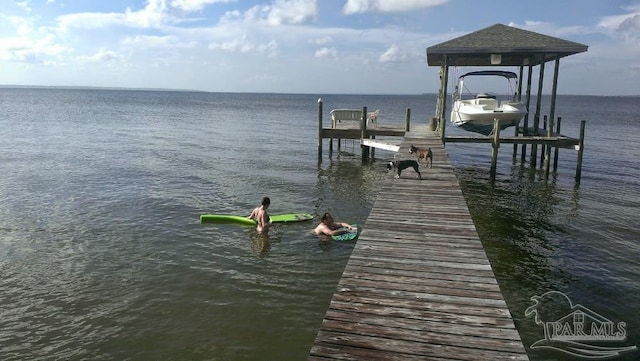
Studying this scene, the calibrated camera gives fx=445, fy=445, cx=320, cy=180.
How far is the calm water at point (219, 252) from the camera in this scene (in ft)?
26.4

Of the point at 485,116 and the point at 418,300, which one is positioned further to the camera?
the point at 485,116

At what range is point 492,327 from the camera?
4.83m

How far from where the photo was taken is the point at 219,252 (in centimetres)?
1178

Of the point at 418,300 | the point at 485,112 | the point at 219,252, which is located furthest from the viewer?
the point at 485,112

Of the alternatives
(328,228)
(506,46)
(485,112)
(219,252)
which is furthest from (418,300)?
(485,112)

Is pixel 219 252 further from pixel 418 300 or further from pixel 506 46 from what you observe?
pixel 506 46

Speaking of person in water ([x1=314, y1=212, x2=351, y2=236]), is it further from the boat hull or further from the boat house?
the boat hull

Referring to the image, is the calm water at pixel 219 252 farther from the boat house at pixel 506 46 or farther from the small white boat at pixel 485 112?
the boat house at pixel 506 46

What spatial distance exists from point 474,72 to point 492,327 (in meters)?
23.9

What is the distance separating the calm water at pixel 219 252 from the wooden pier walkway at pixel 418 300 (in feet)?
7.08

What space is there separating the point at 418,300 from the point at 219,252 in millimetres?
7408

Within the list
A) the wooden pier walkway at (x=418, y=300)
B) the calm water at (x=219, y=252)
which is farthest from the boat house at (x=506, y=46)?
the wooden pier walkway at (x=418, y=300)

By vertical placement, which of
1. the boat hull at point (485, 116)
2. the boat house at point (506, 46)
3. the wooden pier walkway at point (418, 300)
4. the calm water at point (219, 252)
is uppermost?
the boat house at point (506, 46)

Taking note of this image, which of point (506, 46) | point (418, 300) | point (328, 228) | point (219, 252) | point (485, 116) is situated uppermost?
point (506, 46)
